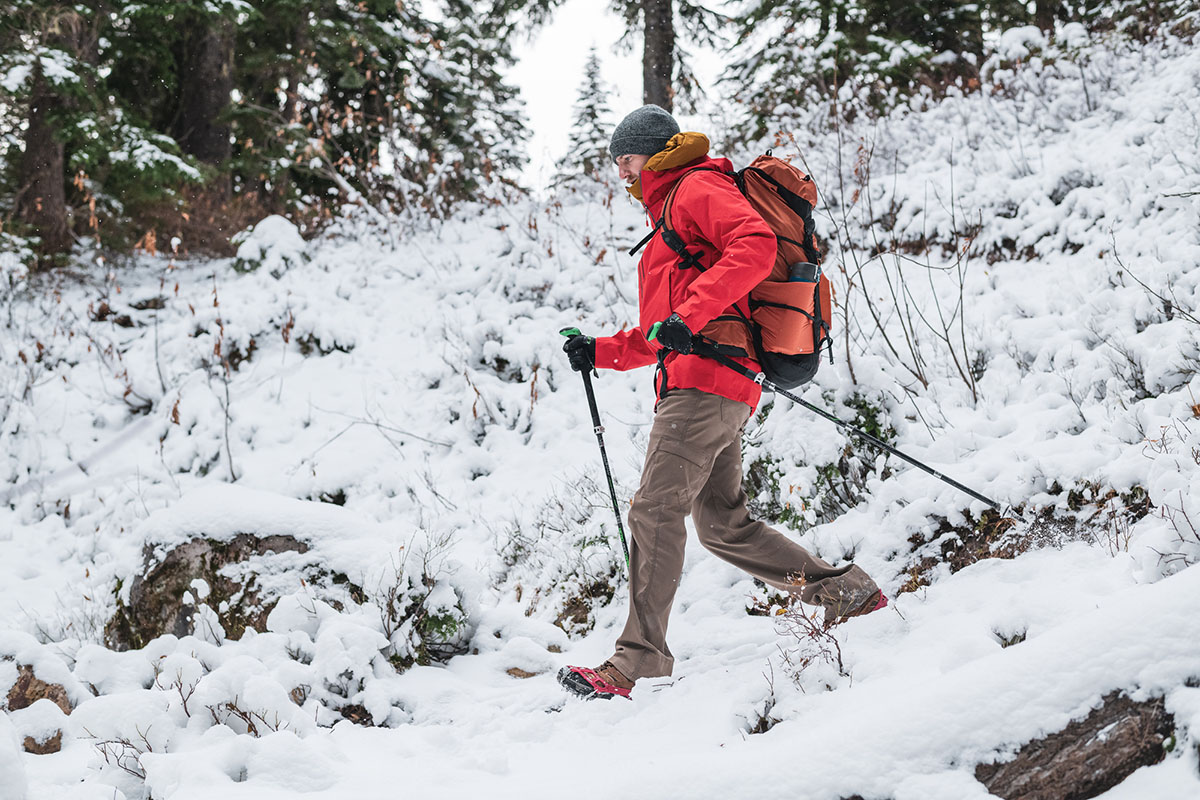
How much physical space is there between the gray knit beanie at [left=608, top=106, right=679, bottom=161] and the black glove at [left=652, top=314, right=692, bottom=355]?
2.75 ft

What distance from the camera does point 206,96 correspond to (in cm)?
1162

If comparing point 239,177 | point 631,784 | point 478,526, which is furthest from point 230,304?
point 631,784

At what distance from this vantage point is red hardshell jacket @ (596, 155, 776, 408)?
256 cm

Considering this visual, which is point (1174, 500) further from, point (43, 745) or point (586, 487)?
point (43, 745)

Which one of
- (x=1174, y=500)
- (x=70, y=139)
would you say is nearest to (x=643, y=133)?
(x=1174, y=500)

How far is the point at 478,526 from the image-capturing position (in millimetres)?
5453

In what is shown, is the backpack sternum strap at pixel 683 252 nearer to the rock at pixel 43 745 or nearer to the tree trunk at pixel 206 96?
the rock at pixel 43 745

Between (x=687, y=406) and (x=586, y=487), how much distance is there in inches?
102

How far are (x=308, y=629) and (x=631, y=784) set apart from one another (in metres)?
2.06

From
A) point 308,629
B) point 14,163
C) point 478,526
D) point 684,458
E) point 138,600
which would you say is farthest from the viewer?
point 14,163

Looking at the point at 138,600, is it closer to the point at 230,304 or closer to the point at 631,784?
the point at 631,784

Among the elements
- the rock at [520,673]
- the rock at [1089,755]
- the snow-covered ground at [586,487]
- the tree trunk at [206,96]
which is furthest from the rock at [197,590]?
the tree trunk at [206,96]

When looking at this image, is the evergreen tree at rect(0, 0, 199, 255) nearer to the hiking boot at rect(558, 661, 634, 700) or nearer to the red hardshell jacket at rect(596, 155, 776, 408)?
the red hardshell jacket at rect(596, 155, 776, 408)

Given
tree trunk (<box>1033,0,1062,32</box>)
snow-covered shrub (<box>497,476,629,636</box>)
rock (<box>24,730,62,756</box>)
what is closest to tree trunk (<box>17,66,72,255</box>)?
snow-covered shrub (<box>497,476,629,636</box>)
